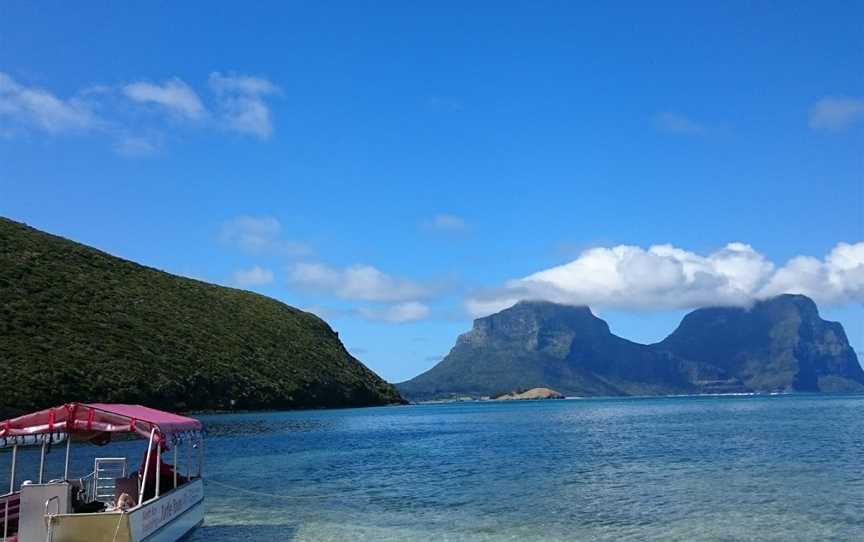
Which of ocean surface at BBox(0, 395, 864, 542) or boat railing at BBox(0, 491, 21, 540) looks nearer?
boat railing at BBox(0, 491, 21, 540)

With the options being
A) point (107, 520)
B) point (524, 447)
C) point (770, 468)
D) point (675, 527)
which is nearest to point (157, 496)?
point (107, 520)

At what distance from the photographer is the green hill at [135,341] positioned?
86562 millimetres

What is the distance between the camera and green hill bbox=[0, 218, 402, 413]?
284 ft

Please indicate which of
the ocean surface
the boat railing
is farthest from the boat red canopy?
the ocean surface

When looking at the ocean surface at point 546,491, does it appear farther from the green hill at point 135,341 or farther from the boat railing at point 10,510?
the green hill at point 135,341

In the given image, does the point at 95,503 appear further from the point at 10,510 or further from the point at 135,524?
the point at 135,524

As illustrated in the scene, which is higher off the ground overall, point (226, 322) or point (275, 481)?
point (226, 322)

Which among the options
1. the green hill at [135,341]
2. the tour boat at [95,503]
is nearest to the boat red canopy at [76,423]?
the tour boat at [95,503]

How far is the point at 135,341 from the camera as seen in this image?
109 metres

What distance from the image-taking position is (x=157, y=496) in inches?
818

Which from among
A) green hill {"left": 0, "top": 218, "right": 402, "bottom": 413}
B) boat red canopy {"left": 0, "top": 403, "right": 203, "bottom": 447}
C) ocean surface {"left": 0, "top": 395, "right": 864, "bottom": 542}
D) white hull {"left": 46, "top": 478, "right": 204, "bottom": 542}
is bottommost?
ocean surface {"left": 0, "top": 395, "right": 864, "bottom": 542}

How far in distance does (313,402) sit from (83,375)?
Result: 72.0 m

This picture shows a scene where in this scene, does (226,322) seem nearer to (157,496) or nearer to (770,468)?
(770,468)

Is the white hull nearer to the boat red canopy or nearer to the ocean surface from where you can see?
the boat red canopy
